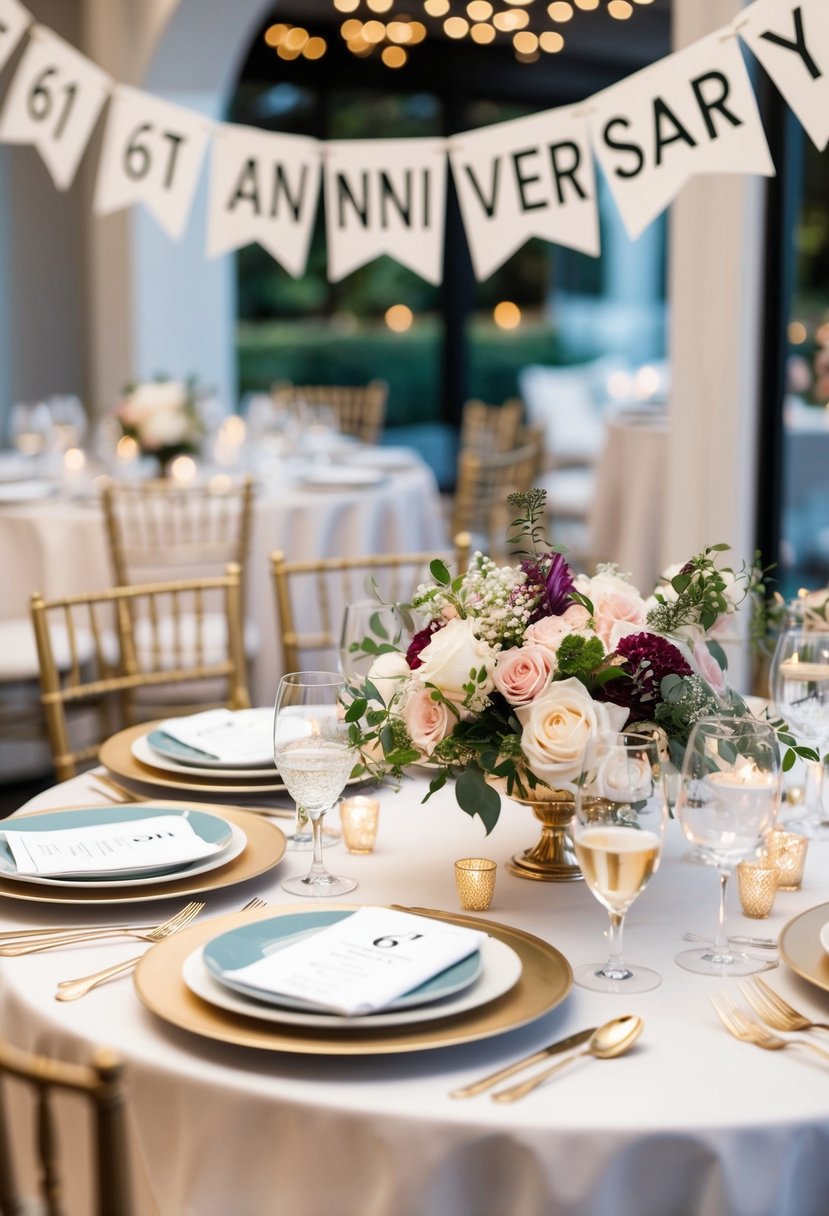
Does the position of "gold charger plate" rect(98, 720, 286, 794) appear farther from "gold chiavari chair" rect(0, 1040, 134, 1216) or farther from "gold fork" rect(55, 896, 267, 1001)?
"gold chiavari chair" rect(0, 1040, 134, 1216)

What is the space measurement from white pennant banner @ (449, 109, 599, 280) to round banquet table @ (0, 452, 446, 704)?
138 centimetres

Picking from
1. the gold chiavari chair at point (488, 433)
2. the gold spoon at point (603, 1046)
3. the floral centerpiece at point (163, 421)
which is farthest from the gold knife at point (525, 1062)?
the gold chiavari chair at point (488, 433)

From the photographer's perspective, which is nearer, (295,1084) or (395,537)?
(295,1084)

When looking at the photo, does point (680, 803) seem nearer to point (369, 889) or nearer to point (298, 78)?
point (369, 889)

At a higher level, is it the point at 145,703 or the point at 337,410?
the point at 337,410

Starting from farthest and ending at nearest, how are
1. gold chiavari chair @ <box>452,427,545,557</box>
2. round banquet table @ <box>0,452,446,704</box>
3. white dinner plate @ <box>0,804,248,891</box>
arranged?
gold chiavari chair @ <box>452,427,545,557</box>, round banquet table @ <box>0,452,446,704</box>, white dinner plate @ <box>0,804,248,891</box>

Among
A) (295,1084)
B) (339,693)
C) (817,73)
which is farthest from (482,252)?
(295,1084)

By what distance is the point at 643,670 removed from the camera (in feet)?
4.62

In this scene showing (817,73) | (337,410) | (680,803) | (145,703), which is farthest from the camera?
(337,410)

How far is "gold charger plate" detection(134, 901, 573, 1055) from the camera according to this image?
1.11 m

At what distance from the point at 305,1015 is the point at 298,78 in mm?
8447

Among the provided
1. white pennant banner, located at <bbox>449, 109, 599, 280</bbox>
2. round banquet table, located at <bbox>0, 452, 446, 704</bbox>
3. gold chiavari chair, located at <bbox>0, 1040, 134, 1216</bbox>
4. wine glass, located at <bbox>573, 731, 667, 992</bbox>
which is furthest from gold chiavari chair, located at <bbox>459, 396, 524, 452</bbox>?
gold chiavari chair, located at <bbox>0, 1040, 134, 1216</bbox>

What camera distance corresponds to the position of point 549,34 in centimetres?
889

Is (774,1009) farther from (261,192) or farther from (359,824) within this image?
(261,192)
